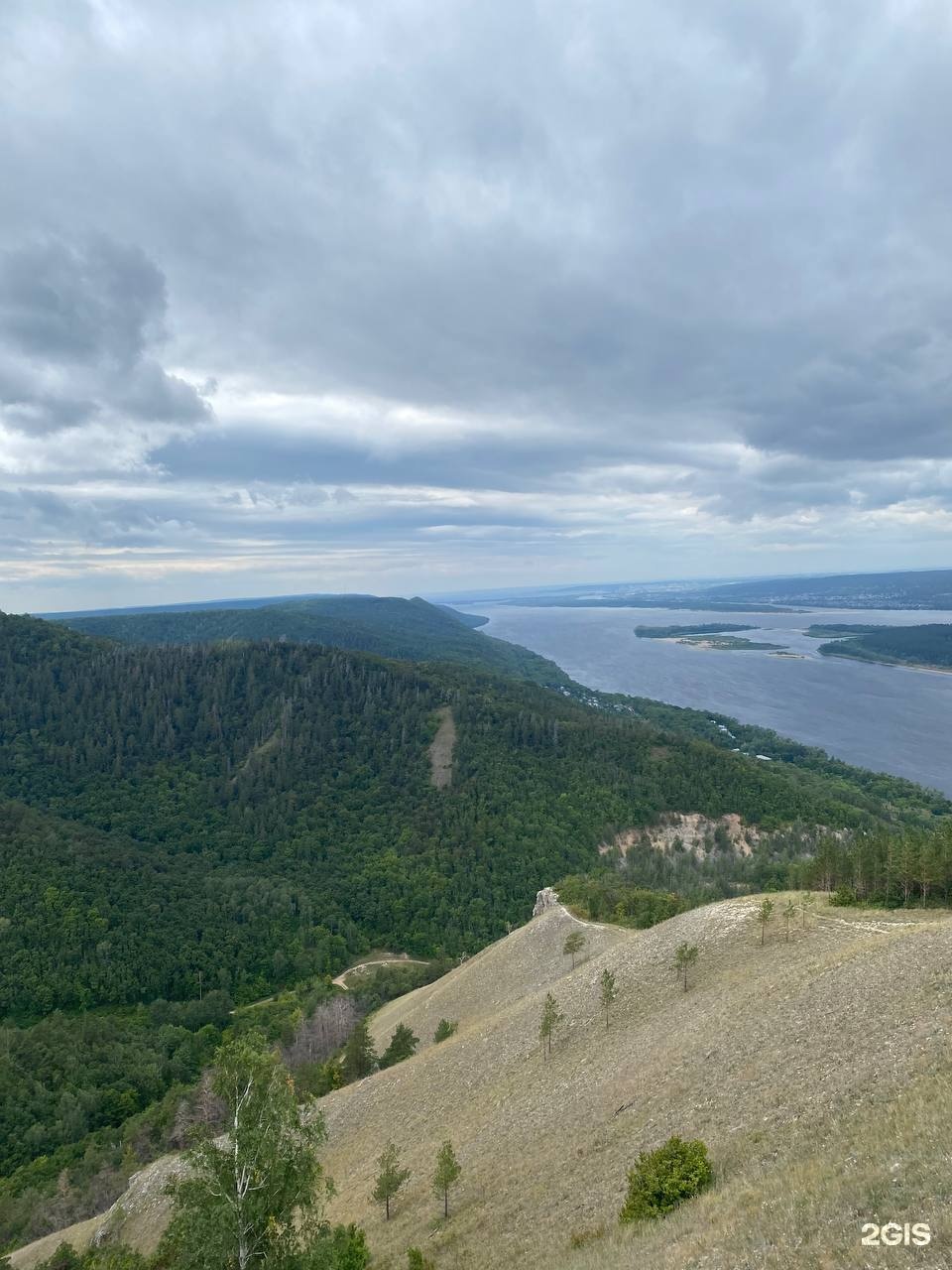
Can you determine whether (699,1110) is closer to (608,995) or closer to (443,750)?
(608,995)

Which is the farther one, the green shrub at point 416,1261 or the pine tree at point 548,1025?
the pine tree at point 548,1025

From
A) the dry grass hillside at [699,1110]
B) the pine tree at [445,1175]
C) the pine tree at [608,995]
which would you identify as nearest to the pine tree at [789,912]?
the dry grass hillside at [699,1110]

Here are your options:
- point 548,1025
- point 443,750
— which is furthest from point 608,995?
point 443,750

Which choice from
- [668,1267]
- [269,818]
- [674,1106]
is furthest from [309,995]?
[668,1267]

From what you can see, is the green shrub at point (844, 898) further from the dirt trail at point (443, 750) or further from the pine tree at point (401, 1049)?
the dirt trail at point (443, 750)

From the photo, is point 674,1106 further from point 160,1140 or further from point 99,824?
point 99,824

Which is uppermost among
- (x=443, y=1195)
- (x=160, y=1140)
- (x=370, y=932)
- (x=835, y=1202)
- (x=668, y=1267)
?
(x=835, y=1202)
